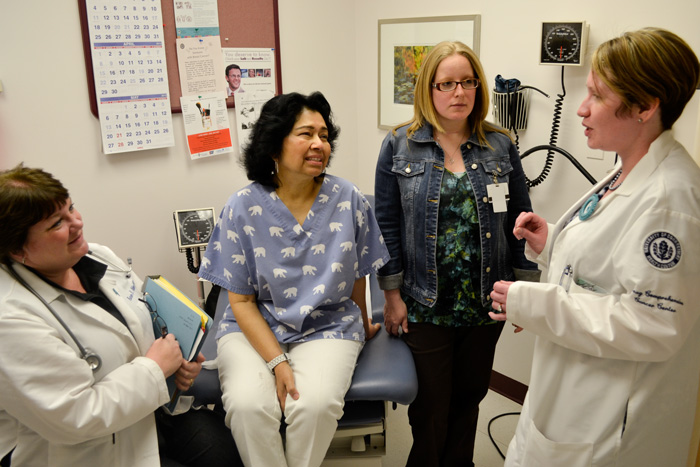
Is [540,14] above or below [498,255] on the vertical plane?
above

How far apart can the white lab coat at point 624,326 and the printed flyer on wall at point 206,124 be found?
172cm

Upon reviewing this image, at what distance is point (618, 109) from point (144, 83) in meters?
1.85

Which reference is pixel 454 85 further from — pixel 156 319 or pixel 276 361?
pixel 156 319

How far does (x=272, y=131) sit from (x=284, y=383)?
75 centimetres

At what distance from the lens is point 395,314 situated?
185 cm

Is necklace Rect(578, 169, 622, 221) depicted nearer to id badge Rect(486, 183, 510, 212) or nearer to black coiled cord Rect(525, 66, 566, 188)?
id badge Rect(486, 183, 510, 212)

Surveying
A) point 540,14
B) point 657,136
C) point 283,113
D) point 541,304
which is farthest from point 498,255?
point 540,14

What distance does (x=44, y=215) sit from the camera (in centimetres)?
131

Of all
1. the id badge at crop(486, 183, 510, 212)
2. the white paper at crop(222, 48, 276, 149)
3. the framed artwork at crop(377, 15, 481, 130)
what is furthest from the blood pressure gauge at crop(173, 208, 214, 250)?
the id badge at crop(486, 183, 510, 212)

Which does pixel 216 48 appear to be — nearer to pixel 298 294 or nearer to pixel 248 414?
pixel 298 294

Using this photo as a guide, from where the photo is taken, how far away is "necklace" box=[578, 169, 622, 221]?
4.09ft

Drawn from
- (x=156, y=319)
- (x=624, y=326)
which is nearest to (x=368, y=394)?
(x=156, y=319)

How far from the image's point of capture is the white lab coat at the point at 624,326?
1.08 metres

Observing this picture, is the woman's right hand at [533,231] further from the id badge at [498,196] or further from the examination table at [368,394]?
the examination table at [368,394]
